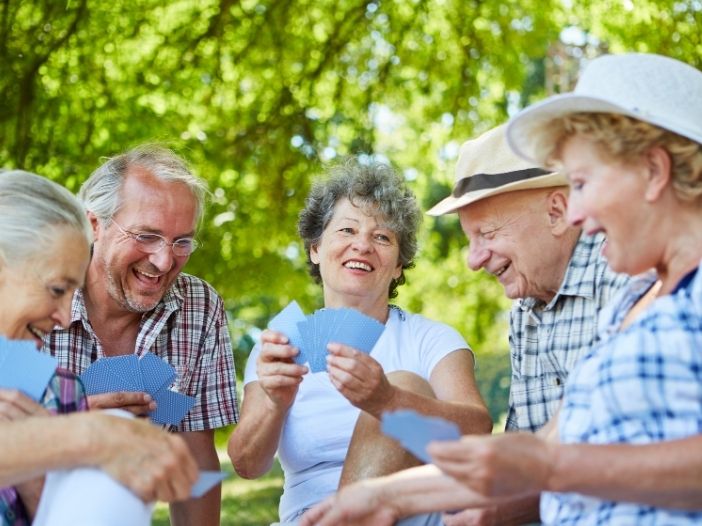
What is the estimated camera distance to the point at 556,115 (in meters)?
2.30

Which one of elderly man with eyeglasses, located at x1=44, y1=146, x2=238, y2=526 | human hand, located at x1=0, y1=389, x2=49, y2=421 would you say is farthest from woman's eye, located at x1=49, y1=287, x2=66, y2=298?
elderly man with eyeglasses, located at x1=44, y1=146, x2=238, y2=526

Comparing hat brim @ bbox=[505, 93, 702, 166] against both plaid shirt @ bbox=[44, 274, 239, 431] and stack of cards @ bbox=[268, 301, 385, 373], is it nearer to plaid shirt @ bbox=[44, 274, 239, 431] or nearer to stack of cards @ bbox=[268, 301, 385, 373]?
stack of cards @ bbox=[268, 301, 385, 373]

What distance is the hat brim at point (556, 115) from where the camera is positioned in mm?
2125

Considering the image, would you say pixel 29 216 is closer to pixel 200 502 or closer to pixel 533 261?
pixel 533 261


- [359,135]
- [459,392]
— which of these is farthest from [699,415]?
[359,135]

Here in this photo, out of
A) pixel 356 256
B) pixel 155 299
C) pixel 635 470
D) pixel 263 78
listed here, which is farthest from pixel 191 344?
pixel 263 78

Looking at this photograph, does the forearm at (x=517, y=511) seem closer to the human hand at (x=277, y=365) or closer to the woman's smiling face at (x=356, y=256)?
the human hand at (x=277, y=365)

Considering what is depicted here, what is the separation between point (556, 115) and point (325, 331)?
3.50 ft

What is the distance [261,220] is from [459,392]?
5318 millimetres

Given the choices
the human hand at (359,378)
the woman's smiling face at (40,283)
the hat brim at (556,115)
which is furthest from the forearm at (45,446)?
the hat brim at (556,115)

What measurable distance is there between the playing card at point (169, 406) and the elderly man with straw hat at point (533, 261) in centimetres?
110

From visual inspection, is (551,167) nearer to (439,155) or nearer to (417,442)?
(417,442)

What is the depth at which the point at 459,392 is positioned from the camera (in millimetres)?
3375

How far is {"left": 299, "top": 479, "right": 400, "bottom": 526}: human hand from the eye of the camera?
8.02ft
